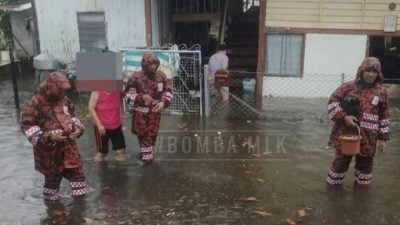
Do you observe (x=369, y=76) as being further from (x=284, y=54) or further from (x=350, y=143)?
(x=284, y=54)

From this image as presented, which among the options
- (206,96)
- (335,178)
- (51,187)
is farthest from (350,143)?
(206,96)

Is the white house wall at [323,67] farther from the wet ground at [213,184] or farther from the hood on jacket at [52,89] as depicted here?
the hood on jacket at [52,89]

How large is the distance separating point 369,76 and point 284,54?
20.9ft

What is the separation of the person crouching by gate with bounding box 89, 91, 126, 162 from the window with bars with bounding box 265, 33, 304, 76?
5.97 metres

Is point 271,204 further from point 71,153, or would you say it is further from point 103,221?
point 71,153

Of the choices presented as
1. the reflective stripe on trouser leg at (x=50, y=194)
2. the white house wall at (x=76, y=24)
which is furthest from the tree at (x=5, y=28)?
the reflective stripe on trouser leg at (x=50, y=194)

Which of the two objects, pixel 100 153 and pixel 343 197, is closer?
pixel 343 197

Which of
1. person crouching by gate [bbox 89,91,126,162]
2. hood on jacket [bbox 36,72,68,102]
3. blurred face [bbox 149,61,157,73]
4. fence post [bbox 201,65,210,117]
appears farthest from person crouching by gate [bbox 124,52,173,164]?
fence post [bbox 201,65,210,117]

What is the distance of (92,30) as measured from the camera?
12250 mm

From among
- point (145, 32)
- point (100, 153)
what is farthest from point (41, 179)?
point (145, 32)

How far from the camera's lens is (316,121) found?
30.7 feet

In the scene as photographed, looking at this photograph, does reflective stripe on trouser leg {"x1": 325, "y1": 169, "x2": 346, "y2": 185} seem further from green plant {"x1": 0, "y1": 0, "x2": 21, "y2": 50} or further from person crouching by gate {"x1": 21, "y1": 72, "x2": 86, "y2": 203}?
green plant {"x1": 0, "y1": 0, "x2": 21, "y2": 50}

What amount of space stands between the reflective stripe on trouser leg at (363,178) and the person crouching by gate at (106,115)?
341 cm

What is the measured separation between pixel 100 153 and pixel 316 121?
476cm
